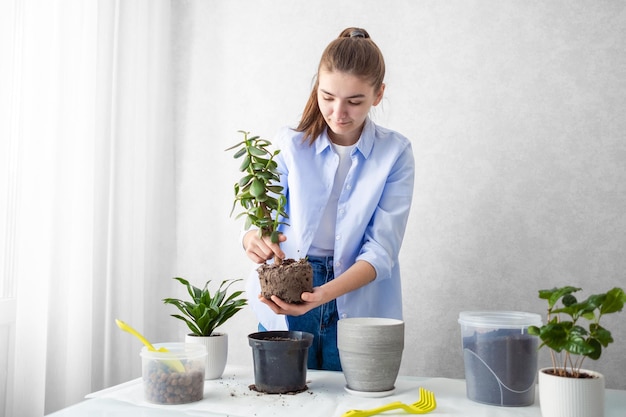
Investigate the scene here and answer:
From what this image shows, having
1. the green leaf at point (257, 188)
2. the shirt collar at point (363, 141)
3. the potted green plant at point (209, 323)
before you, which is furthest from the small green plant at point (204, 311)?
the shirt collar at point (363, 141)

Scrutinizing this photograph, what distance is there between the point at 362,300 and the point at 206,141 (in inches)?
60.6

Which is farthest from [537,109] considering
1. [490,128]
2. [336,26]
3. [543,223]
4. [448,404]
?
[448,404]

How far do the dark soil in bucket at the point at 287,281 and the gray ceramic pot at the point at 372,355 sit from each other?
182 mm

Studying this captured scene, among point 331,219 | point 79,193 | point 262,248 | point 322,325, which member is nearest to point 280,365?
point 262,248

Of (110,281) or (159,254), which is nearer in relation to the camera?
(110,281)

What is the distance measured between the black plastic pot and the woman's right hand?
0.26 meters

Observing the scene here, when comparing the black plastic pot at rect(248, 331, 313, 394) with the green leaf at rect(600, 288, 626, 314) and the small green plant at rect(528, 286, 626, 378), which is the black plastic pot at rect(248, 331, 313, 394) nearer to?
the small green plant at rect(528, 286, 626, 378)

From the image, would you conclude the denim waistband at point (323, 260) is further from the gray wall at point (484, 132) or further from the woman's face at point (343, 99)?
the gray wall at point (484, 132)

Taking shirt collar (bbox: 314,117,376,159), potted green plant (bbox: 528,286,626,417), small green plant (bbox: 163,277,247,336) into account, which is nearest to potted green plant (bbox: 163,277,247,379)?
small green plant (bbox: 163,277,247,336)

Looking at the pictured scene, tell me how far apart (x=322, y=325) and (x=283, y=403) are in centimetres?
52

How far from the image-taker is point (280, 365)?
4.25 feet

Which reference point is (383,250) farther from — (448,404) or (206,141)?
(206,141)

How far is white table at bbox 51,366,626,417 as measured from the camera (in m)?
1.15

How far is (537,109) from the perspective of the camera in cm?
240
